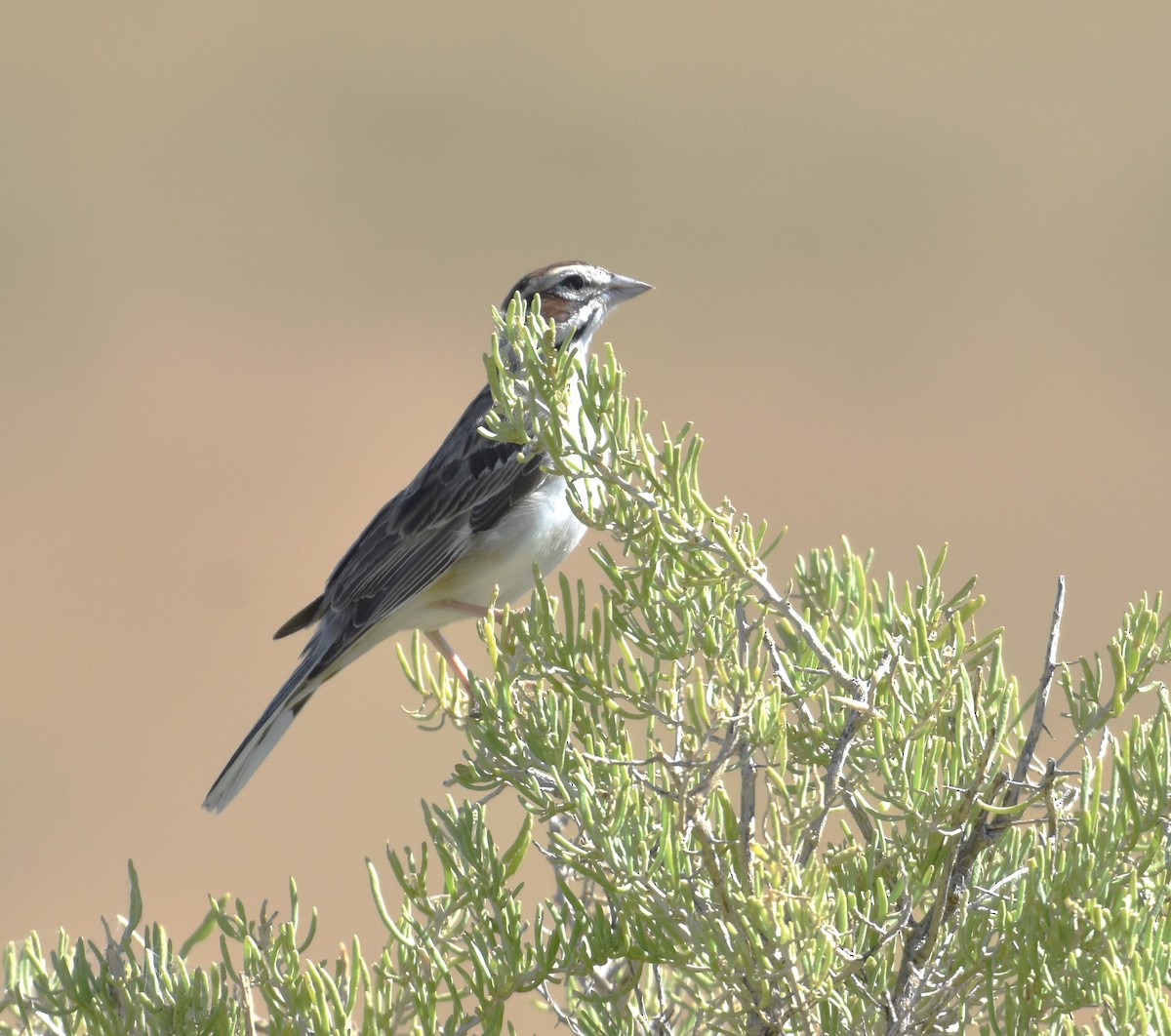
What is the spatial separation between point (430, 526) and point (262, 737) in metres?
1.03

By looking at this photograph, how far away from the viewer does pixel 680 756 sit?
1.71 metres

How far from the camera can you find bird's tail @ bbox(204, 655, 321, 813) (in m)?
4.09

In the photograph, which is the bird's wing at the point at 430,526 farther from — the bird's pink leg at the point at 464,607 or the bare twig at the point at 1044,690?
the bare twig at the point at 1044,690

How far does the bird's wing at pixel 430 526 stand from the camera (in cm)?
476

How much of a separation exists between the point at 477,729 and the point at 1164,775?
2.83 feet

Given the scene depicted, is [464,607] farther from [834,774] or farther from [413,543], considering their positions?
[834,774]

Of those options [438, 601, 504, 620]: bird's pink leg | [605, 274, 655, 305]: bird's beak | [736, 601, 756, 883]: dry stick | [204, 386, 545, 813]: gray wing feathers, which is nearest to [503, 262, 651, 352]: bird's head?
[605, 274, 655, 305]: bird's beak

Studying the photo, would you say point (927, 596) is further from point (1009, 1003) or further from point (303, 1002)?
point (303, 1002)

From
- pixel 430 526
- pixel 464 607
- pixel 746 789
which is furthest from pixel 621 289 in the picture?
pixel 746 789

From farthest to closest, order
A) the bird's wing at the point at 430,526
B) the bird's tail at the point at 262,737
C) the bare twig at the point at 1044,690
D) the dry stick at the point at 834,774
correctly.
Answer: the bird's wing at the point at 430,526 → the bird's tail at the point at 262,737 → the dry stick at the point at 834,774 → the bare twig at the point at 1044,690

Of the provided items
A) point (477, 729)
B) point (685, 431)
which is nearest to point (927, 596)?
point (685, 431)

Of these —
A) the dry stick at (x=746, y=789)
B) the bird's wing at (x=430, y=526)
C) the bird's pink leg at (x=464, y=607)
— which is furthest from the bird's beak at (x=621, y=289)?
the dry stick at (x=746, y=789)

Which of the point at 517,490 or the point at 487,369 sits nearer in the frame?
the point at 487,369

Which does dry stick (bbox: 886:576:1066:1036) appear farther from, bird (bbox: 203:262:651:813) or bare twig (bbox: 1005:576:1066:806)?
bird (bbox: 203:262:651:813)
